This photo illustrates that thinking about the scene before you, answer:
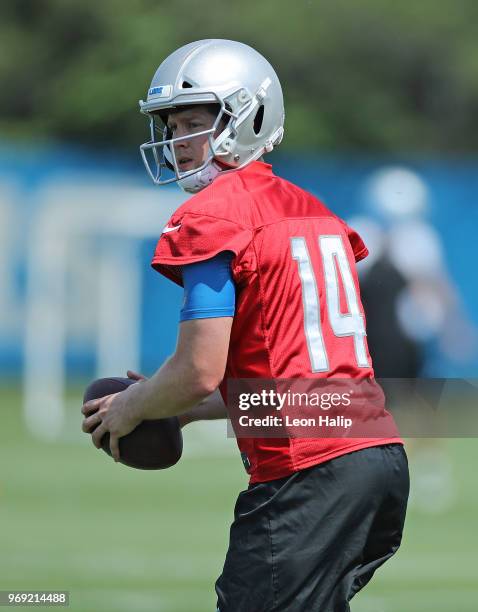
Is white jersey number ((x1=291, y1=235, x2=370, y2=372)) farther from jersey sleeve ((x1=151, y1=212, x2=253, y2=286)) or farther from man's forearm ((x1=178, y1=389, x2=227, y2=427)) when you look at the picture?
man's forearm ((x1=178, y1=389, x2=227, y2=427))

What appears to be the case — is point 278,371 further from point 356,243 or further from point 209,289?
point 356,243

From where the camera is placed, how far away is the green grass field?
5047 millimetres

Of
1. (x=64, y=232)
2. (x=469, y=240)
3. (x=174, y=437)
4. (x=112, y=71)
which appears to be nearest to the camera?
(x=174, y=437)

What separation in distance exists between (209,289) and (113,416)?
0.41 m

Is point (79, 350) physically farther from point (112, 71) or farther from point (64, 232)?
point (112, 71)

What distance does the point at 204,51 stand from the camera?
3256 mm

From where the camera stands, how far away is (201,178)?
320cm

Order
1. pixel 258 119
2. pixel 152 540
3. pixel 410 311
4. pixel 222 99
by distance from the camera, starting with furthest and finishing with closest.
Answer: pixel 410 311
pixel 152 540
pixel 258 119
pixel 222 99

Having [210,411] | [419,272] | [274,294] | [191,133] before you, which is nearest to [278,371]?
[274,294]

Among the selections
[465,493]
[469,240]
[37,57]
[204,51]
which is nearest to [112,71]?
[37,57]

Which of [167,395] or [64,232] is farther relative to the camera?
[64,232]

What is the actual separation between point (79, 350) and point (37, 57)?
5.95m

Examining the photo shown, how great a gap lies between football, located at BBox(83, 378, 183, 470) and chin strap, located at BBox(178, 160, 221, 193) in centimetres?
50

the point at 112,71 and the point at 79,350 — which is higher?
the point at 112,71
